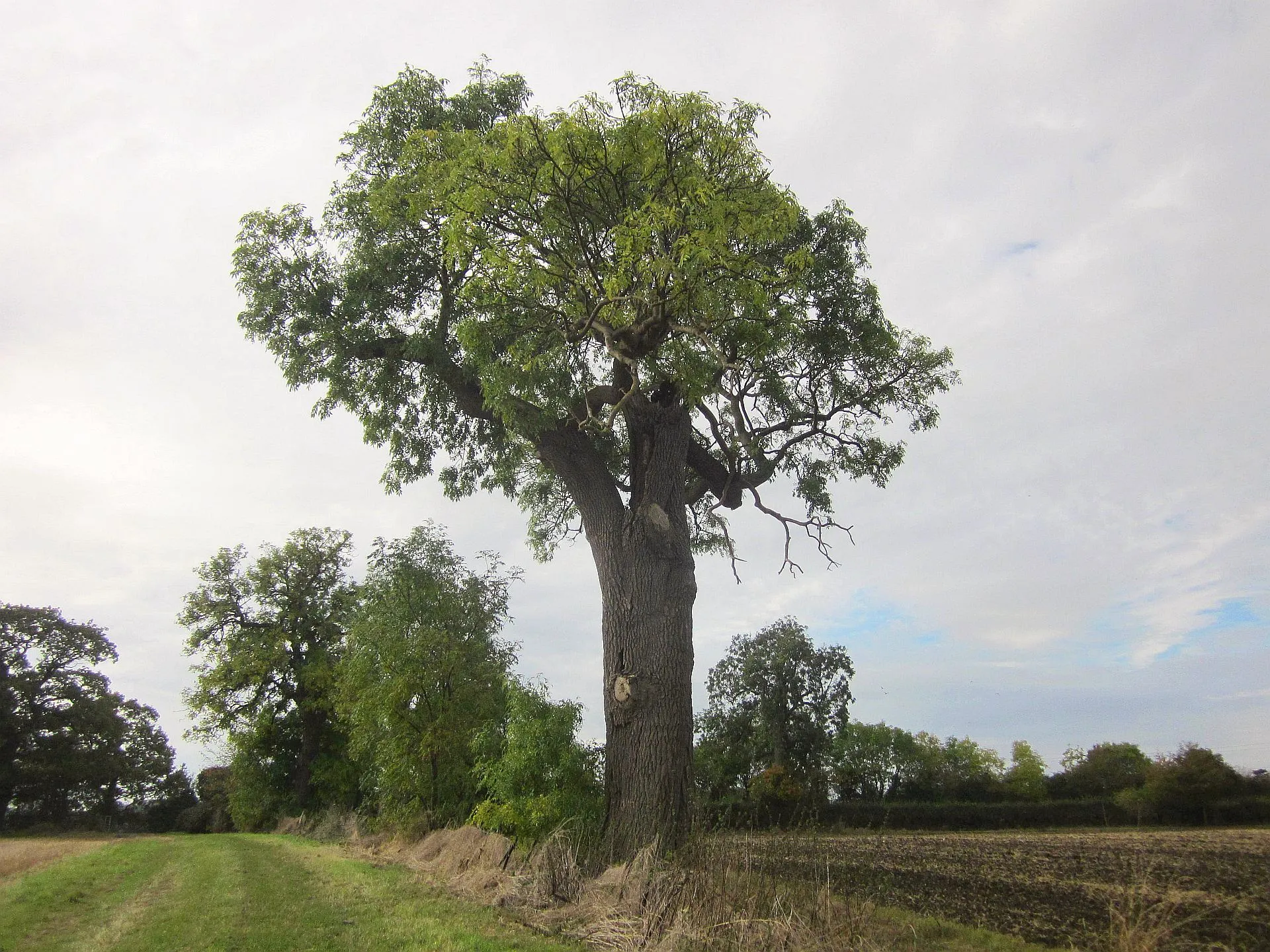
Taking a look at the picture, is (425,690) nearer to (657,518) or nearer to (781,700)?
(657,518)

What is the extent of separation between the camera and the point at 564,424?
38.9 feet

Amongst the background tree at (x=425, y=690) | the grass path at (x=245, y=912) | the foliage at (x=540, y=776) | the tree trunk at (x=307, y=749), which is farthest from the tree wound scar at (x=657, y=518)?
the tree trunk at (x=307, y=749)

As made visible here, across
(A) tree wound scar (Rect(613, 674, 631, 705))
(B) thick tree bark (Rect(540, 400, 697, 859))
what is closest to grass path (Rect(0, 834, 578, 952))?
(B) thick tree bark (Rect(540, 400, 697, 859))

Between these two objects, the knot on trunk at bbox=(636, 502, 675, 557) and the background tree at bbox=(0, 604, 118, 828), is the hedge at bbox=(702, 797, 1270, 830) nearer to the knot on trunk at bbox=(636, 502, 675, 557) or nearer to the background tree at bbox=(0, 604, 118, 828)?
the knot on trunk at bbox=(636, 502, 675, 557)

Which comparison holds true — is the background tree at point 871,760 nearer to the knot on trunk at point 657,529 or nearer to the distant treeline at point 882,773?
the distant treeline at point 882,773

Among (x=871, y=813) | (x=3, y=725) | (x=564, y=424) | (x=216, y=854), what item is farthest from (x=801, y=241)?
(x=3, y=725)

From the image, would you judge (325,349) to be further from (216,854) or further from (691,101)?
(216,854)

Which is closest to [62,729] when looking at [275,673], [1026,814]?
[275,673]

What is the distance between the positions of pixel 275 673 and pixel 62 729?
1137 cm

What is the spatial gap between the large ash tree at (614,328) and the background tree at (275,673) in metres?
18.8

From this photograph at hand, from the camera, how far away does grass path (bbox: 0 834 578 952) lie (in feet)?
21.1

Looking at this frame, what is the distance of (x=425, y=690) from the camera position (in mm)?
15742

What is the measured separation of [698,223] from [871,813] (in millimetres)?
27012

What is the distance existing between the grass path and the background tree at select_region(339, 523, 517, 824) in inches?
95.9
